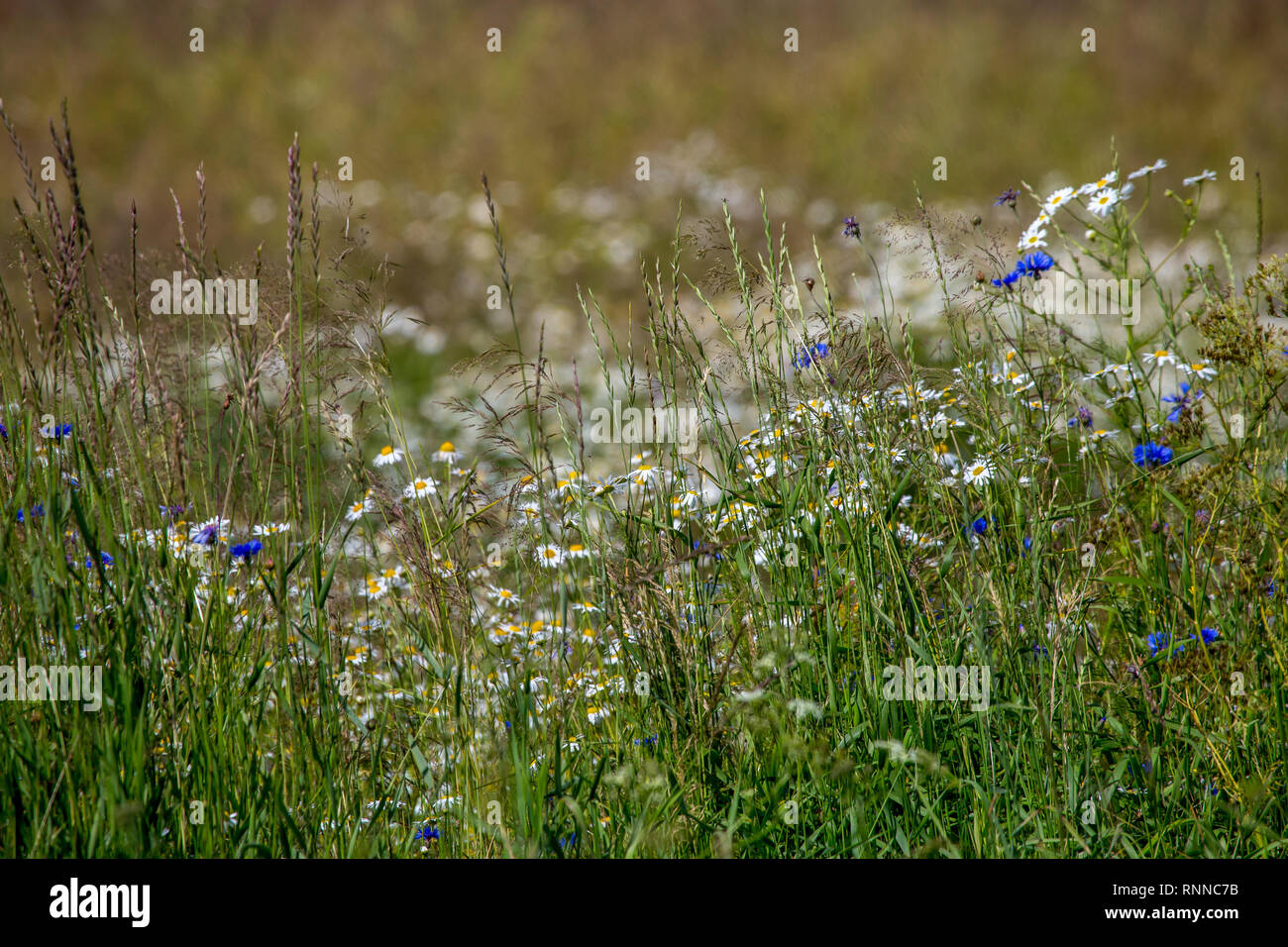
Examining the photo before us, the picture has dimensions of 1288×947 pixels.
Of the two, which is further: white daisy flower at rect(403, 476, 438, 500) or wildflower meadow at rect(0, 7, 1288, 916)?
white daisy flower at rect(403, 476, 438, 500)

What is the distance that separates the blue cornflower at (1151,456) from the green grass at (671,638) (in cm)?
4

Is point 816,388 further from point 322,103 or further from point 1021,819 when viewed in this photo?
point 322,103

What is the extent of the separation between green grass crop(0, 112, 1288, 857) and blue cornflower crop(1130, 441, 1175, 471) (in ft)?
0.14

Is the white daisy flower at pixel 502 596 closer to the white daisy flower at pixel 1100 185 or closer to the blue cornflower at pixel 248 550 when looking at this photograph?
the blue cornflower at pixel 248 550

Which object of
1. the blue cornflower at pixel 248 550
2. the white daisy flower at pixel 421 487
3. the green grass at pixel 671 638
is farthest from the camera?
the white daisy flower at pixel 421 487

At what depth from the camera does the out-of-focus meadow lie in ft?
32.3

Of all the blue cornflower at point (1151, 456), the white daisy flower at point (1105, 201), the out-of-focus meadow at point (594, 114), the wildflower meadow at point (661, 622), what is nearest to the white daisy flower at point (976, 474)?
the wildflower meadow at point (661, 622)

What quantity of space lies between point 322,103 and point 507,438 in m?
11.9

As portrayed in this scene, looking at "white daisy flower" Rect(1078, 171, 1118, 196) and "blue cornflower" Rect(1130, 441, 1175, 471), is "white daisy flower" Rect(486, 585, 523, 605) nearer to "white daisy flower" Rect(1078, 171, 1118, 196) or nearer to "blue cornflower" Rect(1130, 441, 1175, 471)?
"blue cornflower" Rect(1130, 441, 1175, 471)

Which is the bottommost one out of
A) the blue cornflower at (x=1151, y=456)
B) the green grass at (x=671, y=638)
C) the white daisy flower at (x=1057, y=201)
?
the green grass at (x=671, y=638)

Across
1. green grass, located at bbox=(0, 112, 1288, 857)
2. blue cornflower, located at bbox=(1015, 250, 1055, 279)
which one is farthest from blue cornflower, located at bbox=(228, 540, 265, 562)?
blue cornflower, located at bbox=(1015, 250, 1055, 279)

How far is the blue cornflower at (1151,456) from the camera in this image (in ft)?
7.17

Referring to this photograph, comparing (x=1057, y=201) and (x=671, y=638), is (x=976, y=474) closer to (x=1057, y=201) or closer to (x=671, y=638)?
(x=1057, y=201)

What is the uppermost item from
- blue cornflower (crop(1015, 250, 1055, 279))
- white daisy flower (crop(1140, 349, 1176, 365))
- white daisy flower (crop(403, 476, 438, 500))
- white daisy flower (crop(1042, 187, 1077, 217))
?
white daisy flower (crop(1042, 187, 1077, 217))
